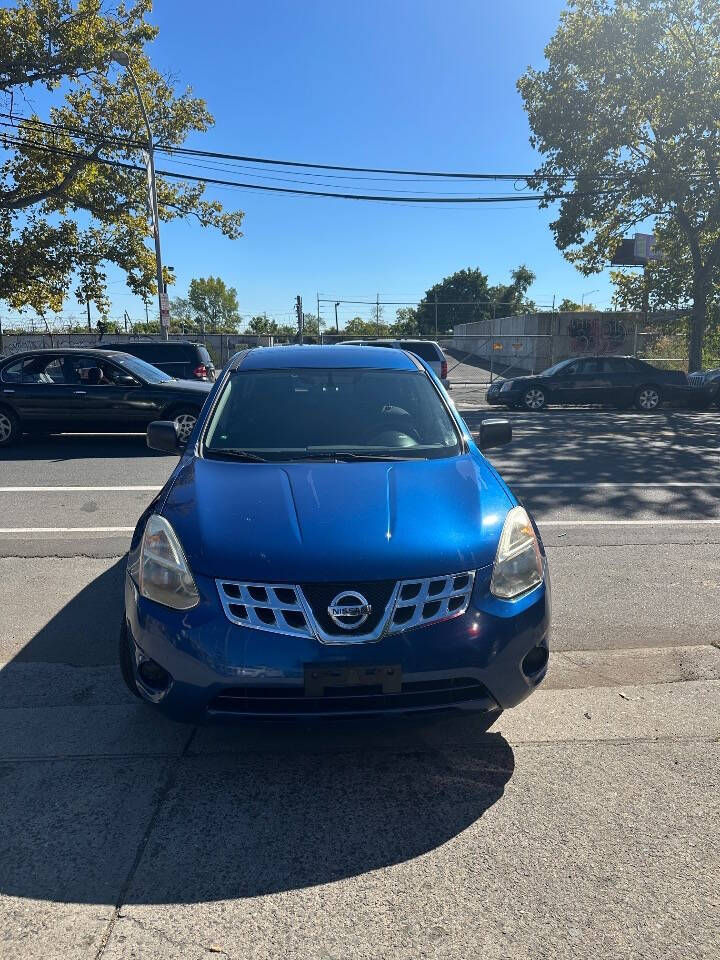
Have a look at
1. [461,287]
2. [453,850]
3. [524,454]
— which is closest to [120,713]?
[453,850]

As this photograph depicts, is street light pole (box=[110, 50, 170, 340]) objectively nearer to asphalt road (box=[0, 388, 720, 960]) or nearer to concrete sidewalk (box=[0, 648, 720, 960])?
asphalt road (box=[0, 388, 720, 960])

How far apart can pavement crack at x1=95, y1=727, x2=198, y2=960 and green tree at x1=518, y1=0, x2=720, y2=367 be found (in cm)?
2194

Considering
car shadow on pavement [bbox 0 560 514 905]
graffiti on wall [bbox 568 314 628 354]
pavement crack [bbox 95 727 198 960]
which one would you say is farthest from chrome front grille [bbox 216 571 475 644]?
graffiti on wall [bbox 568 314 628 354]

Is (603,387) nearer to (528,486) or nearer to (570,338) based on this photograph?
(528,486)

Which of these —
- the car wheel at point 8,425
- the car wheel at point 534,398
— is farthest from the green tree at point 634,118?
the car wheel at point 8,425

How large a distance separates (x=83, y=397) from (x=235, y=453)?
7997 mm

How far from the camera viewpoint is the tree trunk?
21.6 meters

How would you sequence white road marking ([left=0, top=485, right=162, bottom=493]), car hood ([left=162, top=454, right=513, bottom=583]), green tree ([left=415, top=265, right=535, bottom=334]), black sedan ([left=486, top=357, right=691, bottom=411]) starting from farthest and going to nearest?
green tree ([left=415, top=265, right=535, bottom=334]) → black sedan ([left=486, top=357, right=691, bottom=411]) → white road marking ([left=0, top=485, right=162, bottom=493]) → car hood ([left=162, top=454, right=513, bottom=583])

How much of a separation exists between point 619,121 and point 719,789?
22464 millimetres

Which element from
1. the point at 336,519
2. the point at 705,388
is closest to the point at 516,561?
the point at 336,519

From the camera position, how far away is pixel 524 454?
1029 cm

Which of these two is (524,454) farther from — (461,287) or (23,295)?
(461,287)

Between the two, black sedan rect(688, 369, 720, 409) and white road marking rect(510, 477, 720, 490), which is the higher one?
black sedan rect(688, 369, 720, 409)

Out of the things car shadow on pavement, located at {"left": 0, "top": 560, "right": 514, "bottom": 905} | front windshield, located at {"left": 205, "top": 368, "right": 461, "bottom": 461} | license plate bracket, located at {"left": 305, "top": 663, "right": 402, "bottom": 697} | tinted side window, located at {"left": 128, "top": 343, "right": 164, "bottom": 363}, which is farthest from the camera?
tinted side window, located at {"left": 128, "top": 343, "right": 164, "bottom": 363}
